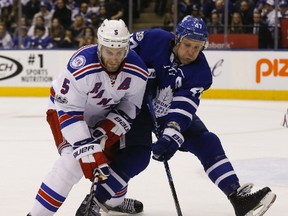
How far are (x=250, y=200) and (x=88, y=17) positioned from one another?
6.96 m

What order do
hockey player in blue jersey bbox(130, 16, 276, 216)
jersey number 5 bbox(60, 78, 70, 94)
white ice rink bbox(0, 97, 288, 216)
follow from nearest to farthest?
jersey number 5 bbox(60, 78, 70, 94) → hockey player in blue jersey bbox(130, 16, 276, 216) → white ice rink bbox(0, 97, 288, 216)

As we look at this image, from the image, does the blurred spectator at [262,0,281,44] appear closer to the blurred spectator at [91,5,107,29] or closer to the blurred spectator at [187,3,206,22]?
the blurred spectator at [187,3,206,22]

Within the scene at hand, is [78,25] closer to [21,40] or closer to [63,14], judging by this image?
[63,14]

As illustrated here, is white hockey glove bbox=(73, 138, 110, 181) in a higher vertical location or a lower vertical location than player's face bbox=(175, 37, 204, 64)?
lower

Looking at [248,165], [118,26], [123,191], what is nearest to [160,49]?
[118,26]

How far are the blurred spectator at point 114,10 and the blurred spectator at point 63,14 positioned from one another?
52cm

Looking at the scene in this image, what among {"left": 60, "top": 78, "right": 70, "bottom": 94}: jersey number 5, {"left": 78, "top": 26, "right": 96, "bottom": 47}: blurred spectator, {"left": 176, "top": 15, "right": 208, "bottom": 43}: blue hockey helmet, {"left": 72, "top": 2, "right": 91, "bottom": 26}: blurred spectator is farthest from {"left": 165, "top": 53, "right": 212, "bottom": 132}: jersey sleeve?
{"left": 72, "top": 2, "right": 91, "bottom": 26}: blurred spectator

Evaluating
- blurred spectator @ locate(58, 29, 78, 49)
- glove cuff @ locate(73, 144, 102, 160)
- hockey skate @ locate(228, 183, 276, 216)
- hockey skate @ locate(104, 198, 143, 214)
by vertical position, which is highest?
glove cuff @ locate(73, 144, 102, 160)

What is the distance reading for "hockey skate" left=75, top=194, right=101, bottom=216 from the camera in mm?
3297

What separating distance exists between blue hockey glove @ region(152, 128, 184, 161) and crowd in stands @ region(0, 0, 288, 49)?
624 cm

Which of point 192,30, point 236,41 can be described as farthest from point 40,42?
point 192,30

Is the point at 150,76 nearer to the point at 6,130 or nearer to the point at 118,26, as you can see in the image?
the point at 118,26

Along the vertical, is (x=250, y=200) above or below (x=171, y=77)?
below

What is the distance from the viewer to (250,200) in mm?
3461
